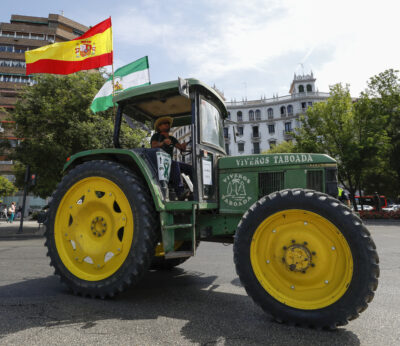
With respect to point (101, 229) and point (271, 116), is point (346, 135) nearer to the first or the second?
point (101, 229)

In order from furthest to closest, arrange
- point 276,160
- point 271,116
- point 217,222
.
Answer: point 271,116 < point 217,222 < point 276,160

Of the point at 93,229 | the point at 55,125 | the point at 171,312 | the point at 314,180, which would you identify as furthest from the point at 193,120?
the point at 55,125

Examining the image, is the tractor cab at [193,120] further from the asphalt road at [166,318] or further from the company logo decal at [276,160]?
the asphalt road at [166,318]

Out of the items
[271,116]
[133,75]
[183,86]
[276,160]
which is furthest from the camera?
[271,116]

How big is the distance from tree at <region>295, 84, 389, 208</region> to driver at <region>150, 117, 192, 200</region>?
789 inches

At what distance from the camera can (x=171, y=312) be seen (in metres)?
2.85

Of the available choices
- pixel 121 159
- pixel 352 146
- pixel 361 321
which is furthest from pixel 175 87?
pixel 352 146

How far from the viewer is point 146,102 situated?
164 inches

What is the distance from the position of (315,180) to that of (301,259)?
117cm

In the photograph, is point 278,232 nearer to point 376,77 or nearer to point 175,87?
point 175,87

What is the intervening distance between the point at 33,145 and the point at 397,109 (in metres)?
27.7

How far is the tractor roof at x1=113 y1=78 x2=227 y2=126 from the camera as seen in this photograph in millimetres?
3678

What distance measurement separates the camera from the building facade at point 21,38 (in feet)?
177

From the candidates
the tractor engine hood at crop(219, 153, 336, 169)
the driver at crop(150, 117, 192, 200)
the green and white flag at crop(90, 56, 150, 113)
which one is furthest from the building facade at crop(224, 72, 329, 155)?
the tractor engine hood at crop(219, 153, 336, 169)
